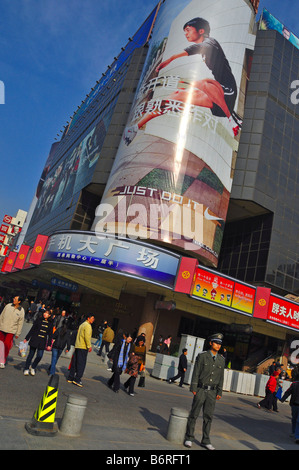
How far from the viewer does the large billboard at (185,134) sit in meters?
26.3

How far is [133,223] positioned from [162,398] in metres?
15.4

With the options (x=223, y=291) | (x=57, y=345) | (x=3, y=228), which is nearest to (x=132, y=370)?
(x=57, y=345)

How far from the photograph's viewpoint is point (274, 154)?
35.0 meters

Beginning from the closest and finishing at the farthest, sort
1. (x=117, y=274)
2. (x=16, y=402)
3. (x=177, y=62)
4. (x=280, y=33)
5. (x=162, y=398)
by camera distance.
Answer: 1. (x=16, y=402)
2. (x=162, y=398)
3. (x=117, y=274)
4. (x=177, y=62)
5. (x=280, y=33)

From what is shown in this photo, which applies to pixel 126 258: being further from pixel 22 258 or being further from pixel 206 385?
pixel 22 258

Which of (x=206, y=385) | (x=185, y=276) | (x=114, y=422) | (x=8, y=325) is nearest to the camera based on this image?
(x=206, y=385)

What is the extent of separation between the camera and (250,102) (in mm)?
36250

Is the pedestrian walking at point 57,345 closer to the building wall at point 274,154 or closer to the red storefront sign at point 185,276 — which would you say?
the red storefront sign at point 185,276

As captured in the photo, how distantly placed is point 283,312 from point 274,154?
654 inches

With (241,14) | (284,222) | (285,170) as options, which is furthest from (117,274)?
→ (241,14)

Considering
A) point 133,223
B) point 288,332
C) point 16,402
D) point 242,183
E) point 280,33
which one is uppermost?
point 280,33

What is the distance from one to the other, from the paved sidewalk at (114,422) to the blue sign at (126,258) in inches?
363

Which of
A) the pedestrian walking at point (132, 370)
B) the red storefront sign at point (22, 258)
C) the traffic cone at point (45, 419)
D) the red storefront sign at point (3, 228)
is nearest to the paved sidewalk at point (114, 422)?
the traffic cone at point (45, 419)
